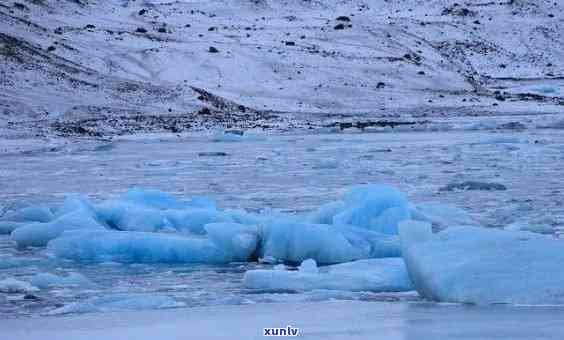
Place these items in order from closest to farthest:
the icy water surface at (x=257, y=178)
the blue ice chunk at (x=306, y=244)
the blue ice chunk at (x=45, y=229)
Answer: the icy water surface at (x=257, y=178)
the blue ice chunk at (x=306, y=244)
the blue ice chunk at (x=45, y=229)

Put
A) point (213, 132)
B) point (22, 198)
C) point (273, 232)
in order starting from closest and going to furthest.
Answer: point (273, 232), point (22, 198), point (213, 132)

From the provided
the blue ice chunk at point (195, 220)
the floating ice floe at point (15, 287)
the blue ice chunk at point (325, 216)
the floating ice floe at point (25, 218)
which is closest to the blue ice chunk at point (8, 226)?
the floating ice floe at point (25, 218)

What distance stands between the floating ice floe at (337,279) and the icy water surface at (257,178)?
0.18m

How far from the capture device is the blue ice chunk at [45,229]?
10977mm

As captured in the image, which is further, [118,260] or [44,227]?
[44,227]

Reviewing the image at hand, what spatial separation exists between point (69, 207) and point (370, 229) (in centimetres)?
289

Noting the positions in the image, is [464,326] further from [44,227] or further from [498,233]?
[44,227]

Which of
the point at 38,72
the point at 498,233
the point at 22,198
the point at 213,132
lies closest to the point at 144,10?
the point at 38,72

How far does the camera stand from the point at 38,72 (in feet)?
97.7

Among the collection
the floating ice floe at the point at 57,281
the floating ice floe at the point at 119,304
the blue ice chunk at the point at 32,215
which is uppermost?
the blue ice chunk at the point at 32,215

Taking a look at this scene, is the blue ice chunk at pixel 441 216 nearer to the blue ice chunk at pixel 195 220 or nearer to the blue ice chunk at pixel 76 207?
the blue ice chunk at pixel 195 220

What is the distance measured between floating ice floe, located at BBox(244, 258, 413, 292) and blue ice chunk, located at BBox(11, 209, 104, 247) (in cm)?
240

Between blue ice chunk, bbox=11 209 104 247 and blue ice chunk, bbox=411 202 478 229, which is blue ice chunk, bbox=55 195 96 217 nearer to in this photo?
blue ice chunk, bbox=11 209 104 247

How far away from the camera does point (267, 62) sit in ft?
115
